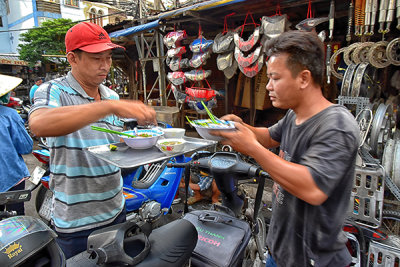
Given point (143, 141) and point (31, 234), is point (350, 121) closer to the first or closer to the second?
point (143, 141)

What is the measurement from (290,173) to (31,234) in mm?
1199

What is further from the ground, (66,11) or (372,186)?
(66,11)

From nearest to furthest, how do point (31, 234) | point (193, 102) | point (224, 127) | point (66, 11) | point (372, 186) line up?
point (31, 234), point (224, 127), point (372, 186), point (193, 102), point (66, 11)

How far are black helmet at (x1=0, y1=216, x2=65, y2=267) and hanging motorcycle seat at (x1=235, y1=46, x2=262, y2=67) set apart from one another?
4.09 meters

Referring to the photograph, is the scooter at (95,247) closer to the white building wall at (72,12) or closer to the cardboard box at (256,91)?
the cardboard box at (256,91)

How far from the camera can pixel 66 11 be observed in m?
25.4

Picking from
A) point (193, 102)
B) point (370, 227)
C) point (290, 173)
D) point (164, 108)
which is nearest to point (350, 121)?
point (290, 173)

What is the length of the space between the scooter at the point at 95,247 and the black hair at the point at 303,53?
1.14 meters

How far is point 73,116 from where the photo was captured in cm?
123

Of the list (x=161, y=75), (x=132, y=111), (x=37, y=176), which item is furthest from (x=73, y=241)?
(x=161, y=75)

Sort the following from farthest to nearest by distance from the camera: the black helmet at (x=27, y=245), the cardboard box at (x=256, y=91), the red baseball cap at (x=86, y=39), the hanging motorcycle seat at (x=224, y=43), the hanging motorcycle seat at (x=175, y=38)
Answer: the cardboard box at (x=256, y=91)
the hanging motorcycle seat at (x=175, y=38)
the hanging motorcycle seat at (x=224, y=43)
the red baseball cap at (x=86, y=39)
the black helmet at (x=27, y=245)

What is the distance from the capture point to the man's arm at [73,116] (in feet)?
4.05

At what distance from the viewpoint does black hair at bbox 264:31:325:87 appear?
128cm

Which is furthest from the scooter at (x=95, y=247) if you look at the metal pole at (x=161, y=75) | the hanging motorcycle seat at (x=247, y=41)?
the metal pole at (x=161, y=75)
